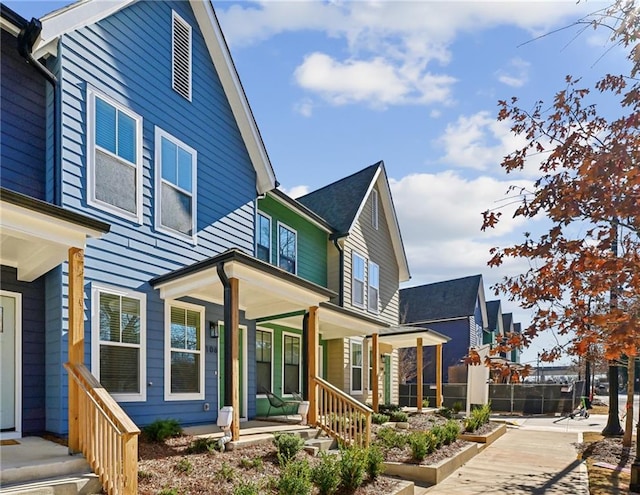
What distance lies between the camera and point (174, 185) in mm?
9391

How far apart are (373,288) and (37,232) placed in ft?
44.9

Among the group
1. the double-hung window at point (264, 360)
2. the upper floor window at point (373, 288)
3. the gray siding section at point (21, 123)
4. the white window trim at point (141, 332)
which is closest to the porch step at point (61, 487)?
the white window trim at point (141, 332)

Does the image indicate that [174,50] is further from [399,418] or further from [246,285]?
[399,418]

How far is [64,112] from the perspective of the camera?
7.36 metres

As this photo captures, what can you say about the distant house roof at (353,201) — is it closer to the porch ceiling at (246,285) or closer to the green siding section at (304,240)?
the green siding section at (304,240)

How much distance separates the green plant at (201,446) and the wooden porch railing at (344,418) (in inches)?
111

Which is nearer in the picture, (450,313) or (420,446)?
(420,446)

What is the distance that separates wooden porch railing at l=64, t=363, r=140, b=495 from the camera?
5.14 m

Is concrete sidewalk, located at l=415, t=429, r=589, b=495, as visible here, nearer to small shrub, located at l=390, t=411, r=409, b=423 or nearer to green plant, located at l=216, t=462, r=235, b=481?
small shrub, located at l=390, t=411, r=409, b=423

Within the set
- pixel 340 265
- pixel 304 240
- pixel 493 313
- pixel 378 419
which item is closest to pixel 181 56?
pixel 304 240

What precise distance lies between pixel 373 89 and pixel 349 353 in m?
9.66

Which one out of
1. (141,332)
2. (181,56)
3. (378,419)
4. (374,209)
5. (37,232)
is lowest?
(378,419)

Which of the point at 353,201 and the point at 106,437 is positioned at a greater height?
the point at 353,201

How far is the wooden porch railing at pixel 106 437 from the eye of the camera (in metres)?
5.14
